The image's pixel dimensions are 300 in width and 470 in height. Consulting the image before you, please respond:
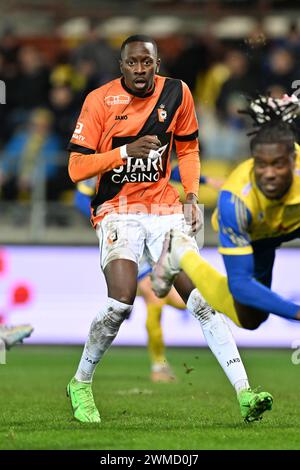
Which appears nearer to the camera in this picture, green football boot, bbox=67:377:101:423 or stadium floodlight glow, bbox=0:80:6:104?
green football boot, bbox=67:377:101:423

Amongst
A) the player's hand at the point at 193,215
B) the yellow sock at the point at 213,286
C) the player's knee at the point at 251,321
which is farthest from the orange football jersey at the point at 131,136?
the player's knee at the point at 251,321

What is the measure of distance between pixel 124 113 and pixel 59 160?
294 inches

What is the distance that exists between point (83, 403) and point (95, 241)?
23.5 feet

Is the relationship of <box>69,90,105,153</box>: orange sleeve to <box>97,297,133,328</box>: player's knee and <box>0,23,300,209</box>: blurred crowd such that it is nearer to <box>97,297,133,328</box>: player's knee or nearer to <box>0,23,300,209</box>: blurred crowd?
<box>97,297,133,328</box>: player's knee

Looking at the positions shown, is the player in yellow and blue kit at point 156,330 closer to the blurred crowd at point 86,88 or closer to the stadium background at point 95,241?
the stadium background at point 95,241

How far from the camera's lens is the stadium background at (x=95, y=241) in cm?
860

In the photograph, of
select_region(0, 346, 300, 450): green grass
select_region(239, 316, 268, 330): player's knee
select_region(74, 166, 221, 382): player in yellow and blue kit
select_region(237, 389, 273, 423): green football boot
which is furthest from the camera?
select_region(74, 166, 221, 382): player in yellow and blue kit

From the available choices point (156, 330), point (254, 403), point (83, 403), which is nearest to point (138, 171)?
point (83, 403)

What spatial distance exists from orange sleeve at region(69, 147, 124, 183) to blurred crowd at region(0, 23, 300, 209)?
24.9 ft

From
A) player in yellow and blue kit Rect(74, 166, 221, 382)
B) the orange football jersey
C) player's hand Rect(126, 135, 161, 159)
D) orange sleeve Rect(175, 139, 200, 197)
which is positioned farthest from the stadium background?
player's hand Rect(126, 135, 161, 159)

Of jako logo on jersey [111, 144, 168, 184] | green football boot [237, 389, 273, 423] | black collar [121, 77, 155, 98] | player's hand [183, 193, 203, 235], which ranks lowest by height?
green football boot [237, 389, 273, 423]

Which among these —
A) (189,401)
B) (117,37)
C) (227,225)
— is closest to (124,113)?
(227,225)

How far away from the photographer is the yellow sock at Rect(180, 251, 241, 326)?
7.51 meters

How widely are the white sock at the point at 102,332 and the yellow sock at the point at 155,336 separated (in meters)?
3.49
